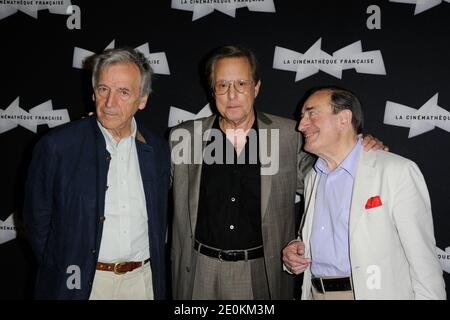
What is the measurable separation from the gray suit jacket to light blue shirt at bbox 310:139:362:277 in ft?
0.91

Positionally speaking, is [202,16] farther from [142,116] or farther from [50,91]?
[50,91]

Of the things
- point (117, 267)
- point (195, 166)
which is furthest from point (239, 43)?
point (117, 267)

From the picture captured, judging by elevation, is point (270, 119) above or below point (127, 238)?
above

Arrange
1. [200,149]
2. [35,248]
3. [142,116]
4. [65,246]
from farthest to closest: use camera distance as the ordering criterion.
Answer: [142,116] → [200,149] → [35,248] → [65,246]

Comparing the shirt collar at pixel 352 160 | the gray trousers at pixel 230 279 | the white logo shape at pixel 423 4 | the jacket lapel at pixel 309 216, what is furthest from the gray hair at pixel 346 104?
the white logo shape at pixel 423 4

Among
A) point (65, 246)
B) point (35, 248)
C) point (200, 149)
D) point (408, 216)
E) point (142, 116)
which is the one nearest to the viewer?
point (408, 216)

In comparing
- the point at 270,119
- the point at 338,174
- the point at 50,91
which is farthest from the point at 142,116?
the point at 338,174

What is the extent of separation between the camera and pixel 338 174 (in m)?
2.14

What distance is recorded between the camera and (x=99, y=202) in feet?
6.57

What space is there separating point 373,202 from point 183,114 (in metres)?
1.82

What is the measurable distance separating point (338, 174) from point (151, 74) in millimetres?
1289

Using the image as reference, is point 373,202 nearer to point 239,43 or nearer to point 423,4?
point 239,43

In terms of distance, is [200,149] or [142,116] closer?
[200,149]

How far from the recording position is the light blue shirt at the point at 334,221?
79.3 inches
